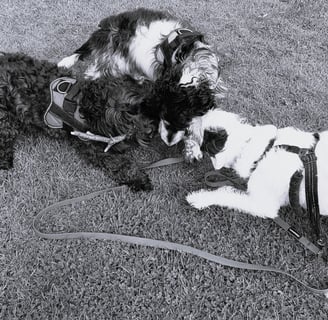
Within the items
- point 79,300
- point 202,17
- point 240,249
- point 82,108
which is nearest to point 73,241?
point 79,300

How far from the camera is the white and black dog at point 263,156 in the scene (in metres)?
2.61

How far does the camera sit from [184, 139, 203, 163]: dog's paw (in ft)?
10.0

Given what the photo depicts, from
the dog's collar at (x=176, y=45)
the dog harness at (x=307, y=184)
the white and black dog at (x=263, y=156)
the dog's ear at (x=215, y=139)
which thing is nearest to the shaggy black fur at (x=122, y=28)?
the dog's collar at (x=176, y=45)

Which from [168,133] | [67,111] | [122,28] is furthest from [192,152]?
[122,28]

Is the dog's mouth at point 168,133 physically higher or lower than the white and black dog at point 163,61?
lower

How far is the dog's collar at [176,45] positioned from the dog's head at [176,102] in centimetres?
19

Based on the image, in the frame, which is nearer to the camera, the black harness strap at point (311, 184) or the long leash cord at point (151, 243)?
the black harness strap at point (311, 184)

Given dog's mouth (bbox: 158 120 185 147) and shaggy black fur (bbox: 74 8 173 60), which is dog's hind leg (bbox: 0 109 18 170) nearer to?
shaggy black fur (bbox: 74 8 173 60)

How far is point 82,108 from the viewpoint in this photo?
119 inches

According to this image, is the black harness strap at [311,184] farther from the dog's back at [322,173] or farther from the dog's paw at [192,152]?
the dog's paw at [192,152]

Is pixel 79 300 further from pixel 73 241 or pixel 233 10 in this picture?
pixel 233 10

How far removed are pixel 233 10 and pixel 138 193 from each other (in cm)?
361

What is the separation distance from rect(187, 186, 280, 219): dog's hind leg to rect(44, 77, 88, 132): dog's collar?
1.26 meters

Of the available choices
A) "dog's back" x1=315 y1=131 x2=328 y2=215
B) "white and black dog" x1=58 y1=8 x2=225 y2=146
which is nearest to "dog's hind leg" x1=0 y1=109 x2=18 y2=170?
"white and black dog" x1=58 y1=8 x2=225 y2=146
